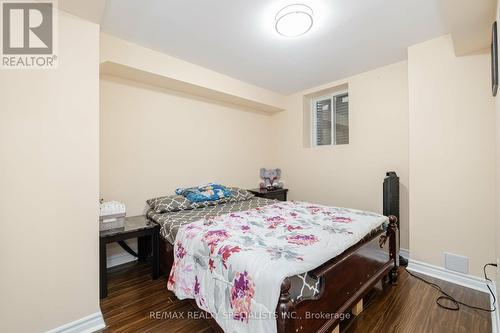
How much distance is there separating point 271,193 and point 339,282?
2397 mm

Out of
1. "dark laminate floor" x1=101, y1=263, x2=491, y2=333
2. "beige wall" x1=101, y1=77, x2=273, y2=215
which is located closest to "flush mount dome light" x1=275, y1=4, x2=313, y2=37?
"beige wall" x1=101, y1=77, x2=273, y2=215

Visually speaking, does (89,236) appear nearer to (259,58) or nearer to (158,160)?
(158,160)

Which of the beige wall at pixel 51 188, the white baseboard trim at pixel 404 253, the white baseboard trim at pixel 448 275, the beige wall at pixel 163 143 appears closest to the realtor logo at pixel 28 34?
the beige wall at pixel 51 188

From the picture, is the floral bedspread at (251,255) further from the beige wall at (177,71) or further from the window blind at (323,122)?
the window blind at (323,122)

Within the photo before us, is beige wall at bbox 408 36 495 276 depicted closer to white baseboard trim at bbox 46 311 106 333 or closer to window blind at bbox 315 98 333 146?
window blind at bbox 315 98 333 146

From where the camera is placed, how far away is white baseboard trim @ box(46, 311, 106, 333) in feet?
4.86

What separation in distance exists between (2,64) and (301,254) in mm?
2125

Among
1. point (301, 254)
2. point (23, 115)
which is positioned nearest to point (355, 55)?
point (301, 254)

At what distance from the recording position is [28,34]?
4.75 ft

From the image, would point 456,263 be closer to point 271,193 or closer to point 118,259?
point 271,193

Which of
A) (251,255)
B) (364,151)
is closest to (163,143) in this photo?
(251,255)

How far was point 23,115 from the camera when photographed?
Answer: 1371 millimetres

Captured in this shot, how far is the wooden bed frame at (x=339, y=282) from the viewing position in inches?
41.6

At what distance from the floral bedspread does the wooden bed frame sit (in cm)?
6
